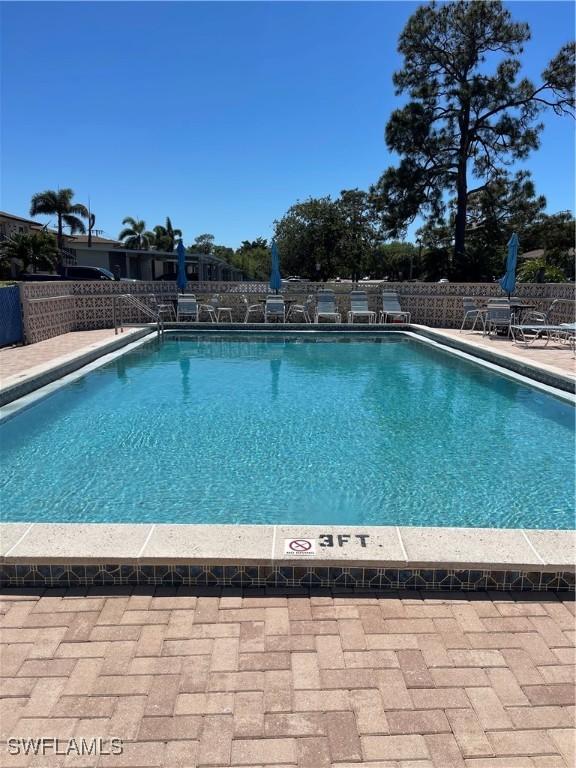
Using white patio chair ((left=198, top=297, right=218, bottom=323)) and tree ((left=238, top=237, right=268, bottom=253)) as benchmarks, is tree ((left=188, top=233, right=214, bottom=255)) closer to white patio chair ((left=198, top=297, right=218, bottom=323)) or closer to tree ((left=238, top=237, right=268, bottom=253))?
tree ((left=238, top=237, right=268, bottom=253))

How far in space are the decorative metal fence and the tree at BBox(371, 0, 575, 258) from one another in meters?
16.2

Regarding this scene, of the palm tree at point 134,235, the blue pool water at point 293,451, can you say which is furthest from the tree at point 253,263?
the blue pool water at point 293,451

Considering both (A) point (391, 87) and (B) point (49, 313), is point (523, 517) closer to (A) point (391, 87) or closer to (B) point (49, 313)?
(B) point (49, 313)

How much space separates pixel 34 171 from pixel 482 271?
29696 mm

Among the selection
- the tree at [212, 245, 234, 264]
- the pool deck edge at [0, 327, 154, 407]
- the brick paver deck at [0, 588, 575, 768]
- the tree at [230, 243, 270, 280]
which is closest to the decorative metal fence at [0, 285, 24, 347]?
the pool deck edge at [0, 327, 154, 407]

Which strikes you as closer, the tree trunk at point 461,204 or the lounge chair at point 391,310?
the lounge chair at point 391,310

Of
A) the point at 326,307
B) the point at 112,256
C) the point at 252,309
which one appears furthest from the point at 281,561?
the point at 112,256

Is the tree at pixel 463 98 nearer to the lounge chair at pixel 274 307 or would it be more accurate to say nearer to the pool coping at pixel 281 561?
the lounge chair at pixel 274 307

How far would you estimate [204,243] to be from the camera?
67.6 metres

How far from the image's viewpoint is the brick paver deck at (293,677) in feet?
5.37

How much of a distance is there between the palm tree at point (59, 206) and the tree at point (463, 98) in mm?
24976

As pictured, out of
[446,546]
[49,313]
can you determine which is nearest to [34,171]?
[49,313]

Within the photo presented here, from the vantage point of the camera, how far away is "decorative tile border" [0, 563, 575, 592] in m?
2.52

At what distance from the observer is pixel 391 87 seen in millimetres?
20062
